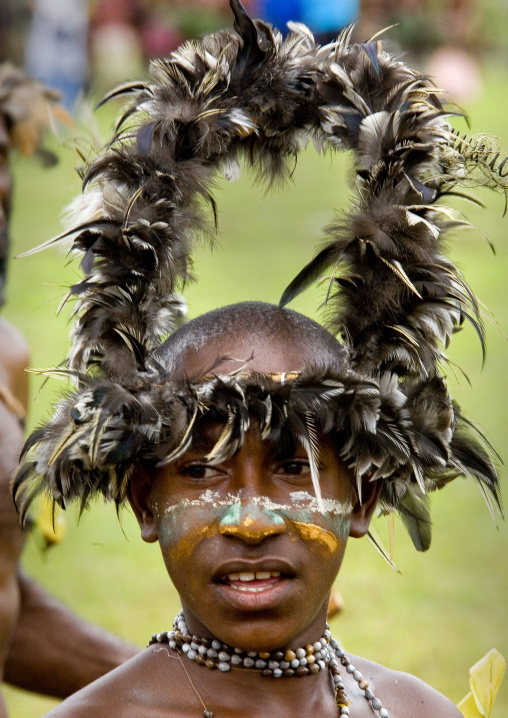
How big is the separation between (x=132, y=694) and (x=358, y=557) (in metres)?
5.99

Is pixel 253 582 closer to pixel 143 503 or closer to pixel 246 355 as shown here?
pixel 143 503

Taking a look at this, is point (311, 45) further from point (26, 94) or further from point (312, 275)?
point (26, 94)

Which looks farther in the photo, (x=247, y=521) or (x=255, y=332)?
(x=255, y=332)

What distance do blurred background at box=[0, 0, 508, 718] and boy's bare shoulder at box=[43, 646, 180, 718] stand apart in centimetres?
61

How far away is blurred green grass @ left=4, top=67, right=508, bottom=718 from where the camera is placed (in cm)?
713

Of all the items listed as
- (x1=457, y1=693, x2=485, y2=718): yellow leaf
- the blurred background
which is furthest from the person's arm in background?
(x1=457, y1=693, x2=485, y2=718): yellow leaf

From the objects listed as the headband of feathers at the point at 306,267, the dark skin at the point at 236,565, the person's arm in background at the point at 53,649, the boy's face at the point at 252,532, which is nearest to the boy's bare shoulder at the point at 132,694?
the dark skin at the point at 236,565

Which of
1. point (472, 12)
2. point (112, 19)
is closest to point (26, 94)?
point (112, 19)

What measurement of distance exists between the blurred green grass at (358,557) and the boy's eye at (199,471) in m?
0.58

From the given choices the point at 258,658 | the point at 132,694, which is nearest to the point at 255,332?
the point at 258,658

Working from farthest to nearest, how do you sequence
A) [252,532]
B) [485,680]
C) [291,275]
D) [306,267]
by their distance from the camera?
[291,275], [485,680], [306,267], [252,532]

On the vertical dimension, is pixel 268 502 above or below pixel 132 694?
above

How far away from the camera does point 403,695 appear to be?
9.91ft

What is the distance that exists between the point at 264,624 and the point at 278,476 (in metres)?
0.32
